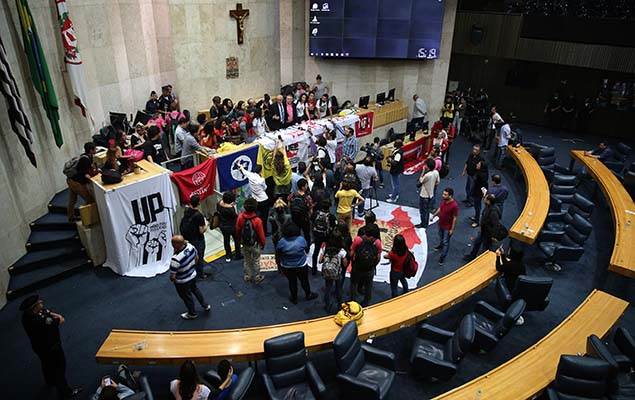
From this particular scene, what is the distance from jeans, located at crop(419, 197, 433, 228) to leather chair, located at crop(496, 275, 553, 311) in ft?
10.2

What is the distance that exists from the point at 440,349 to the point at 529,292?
1.89 meters

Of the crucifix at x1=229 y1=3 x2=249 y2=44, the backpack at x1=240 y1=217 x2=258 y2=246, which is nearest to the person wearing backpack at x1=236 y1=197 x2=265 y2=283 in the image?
the backpack at x1=240 y1=217 x2=258 y2=246

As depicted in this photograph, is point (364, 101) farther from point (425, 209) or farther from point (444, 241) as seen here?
point (444, 241)

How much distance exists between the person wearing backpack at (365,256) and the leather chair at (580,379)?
287cm

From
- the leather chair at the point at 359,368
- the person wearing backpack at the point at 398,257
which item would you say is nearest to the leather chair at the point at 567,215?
the person wearing backpack at the point at 398,257

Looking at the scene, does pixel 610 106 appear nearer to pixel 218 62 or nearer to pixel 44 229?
pixel 218 62

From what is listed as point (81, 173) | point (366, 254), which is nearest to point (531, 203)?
point (366, 254)

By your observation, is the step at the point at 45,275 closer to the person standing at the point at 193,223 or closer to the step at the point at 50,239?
the step at the point at 50,239

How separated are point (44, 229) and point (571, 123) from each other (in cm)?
1901

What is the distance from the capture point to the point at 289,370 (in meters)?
5.84

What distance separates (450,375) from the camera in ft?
20.2

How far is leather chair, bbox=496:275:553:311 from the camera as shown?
721cm

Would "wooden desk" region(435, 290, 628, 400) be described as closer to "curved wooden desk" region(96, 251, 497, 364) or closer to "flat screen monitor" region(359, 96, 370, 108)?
"curved wooden desk" region(96, 251, 497, 364)

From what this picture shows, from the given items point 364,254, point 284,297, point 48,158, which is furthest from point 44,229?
point 364,254
